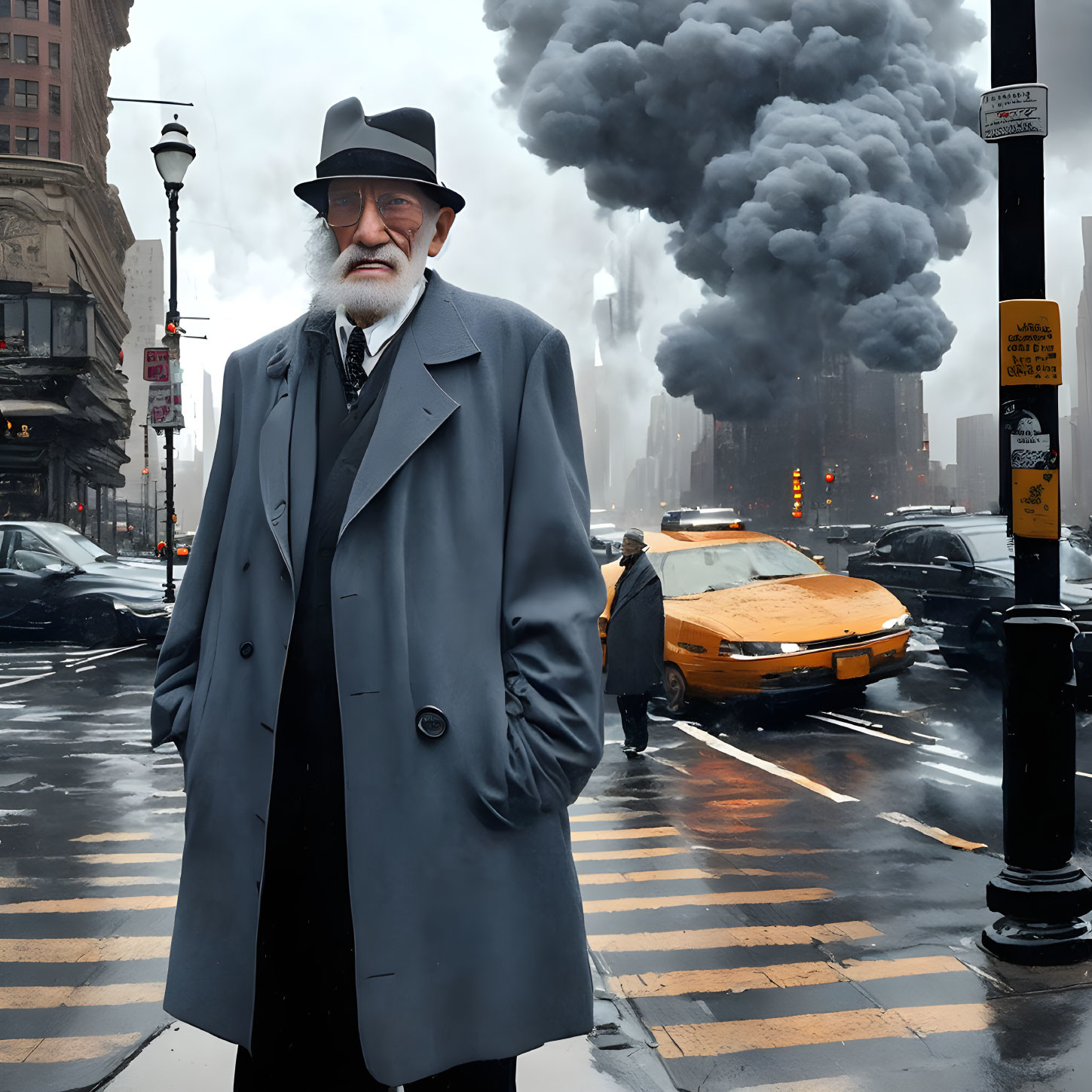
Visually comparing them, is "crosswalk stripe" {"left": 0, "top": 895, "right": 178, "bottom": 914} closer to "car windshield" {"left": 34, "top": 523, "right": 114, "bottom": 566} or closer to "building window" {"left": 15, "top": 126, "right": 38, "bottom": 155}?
"car windshield" {"left": 34, "top": 523, "right": 114, "bottom": 566}

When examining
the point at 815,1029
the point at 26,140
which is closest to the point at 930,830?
the point at 815,1029

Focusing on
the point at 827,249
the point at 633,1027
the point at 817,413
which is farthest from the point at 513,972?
the point at 817,413

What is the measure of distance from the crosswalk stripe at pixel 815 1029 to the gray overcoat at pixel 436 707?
1.56 m

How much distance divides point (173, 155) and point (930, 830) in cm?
1333

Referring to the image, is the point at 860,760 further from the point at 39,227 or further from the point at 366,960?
the point at 39,227

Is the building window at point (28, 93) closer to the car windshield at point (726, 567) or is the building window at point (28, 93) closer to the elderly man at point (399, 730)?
the car windshield at point (726, 567)

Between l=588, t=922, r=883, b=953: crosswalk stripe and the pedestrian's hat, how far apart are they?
2880mm

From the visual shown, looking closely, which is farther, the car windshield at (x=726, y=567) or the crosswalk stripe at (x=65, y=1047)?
the car windshield at (x=726, y=567)

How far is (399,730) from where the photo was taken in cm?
178

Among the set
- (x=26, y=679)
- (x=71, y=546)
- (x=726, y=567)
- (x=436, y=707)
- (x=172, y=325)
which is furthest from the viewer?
(x=172, y=325)

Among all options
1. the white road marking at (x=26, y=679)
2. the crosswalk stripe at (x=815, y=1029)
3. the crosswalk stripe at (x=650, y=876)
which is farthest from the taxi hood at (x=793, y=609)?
the white road marking at (x=26, y=679)

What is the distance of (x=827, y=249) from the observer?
128ft

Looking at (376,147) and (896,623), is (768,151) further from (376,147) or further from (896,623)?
(376,147)

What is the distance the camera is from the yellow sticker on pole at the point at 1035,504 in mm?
4016
